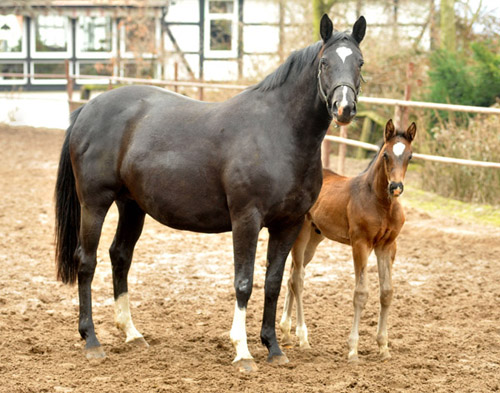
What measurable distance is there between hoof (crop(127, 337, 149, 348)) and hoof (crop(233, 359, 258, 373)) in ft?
2.58

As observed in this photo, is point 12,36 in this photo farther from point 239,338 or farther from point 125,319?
point 239,338

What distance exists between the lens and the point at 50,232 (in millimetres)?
8648

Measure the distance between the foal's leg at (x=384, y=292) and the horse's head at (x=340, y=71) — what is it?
3.95 ft

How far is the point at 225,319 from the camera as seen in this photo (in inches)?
221

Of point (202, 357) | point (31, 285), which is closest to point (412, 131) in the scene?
point (202, 357)

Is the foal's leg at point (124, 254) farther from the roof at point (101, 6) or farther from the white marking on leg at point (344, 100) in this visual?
the roof at point (101, 6)

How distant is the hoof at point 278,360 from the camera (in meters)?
4.61

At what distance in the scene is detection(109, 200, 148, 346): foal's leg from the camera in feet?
16.8

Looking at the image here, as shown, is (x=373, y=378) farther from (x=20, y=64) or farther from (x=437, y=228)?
(x=20, y=64)

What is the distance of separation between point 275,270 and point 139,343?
3.58 ft

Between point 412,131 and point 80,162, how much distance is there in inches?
86.7

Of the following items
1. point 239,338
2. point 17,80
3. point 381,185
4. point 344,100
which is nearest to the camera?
point 344,100

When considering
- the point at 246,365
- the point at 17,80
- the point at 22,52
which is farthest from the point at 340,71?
the point at 22,52

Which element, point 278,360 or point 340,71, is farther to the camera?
point 278,360
